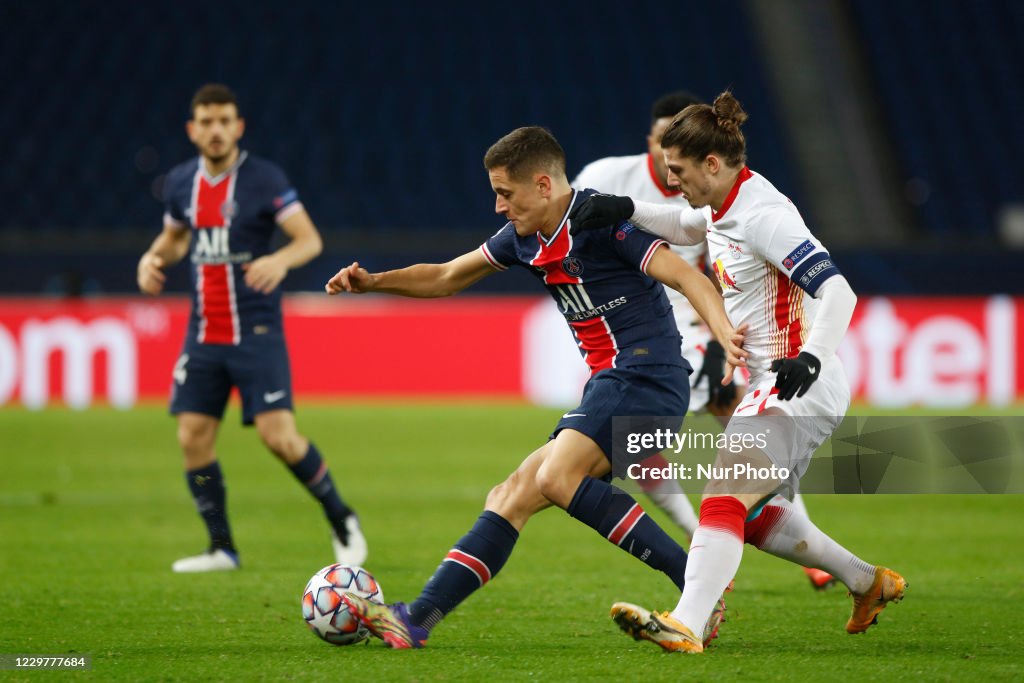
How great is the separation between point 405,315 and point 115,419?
10.2 ft

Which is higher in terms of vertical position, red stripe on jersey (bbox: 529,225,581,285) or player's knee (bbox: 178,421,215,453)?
red stripe on jersey (bbox: 529,225,581,285)

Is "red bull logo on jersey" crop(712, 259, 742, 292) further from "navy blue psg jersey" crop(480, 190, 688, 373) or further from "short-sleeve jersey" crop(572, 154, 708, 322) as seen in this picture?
"short-sleeve jersey" crop(572, 154, 708, 322)

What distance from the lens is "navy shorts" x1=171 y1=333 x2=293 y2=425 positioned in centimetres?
637

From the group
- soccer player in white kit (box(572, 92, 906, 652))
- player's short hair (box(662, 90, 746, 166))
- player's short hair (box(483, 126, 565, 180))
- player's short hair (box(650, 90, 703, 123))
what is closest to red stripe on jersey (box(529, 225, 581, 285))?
soccer player in white kit (box(572, 92, 906, 652))

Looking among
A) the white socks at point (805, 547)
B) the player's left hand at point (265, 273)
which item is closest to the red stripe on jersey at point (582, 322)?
the white socks at point (805, 547)

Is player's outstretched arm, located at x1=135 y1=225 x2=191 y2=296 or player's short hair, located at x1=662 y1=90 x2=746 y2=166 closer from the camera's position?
player's short hair, located at x1=662 y1=90 x2=746 y2=166

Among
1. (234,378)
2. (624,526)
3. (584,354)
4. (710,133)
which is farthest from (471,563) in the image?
(234,378)

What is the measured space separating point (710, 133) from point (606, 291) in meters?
0.62

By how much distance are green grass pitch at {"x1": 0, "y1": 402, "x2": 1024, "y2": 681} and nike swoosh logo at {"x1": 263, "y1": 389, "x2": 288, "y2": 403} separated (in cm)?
74

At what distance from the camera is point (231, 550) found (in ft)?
20.8

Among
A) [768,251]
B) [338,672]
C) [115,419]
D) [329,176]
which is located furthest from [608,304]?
[329,176]

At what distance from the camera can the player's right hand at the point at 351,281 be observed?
4.66m

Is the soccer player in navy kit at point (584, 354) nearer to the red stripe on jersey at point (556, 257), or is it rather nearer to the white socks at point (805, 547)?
the red stripe on jersey at point (556, 257)

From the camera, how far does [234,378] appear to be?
21.1ft
